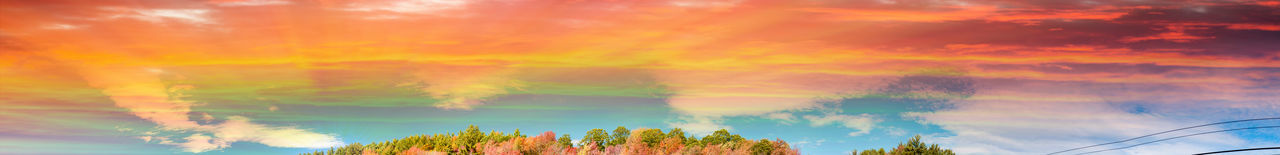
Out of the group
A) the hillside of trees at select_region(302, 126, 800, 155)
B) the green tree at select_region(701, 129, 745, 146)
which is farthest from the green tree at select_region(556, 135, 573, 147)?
the green tree at select_region(701, 129, 745, 146)

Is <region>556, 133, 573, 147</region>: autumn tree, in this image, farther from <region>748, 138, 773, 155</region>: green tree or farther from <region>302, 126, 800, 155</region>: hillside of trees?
<region>748, 138, 773, 155</region>: green tree

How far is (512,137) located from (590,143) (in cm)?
581

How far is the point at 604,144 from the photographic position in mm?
68375

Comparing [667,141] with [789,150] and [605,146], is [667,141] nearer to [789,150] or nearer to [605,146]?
[605,146]

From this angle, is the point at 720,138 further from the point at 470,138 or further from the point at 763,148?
the point at 470,138

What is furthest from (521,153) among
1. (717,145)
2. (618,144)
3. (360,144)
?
(360,144)

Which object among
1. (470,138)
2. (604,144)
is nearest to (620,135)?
(604,144)

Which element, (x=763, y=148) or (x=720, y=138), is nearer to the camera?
(x=763, y=148)

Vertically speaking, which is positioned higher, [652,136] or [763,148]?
[652,136]

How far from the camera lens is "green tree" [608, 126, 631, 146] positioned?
68312 mm

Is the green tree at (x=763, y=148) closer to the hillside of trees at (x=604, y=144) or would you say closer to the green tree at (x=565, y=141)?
the hillside of trees at (x=604, y=144)

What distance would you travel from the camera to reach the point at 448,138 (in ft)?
232

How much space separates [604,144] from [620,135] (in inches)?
48.1

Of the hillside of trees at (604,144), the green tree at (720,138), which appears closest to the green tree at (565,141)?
the hillside of trees at (604,144)
